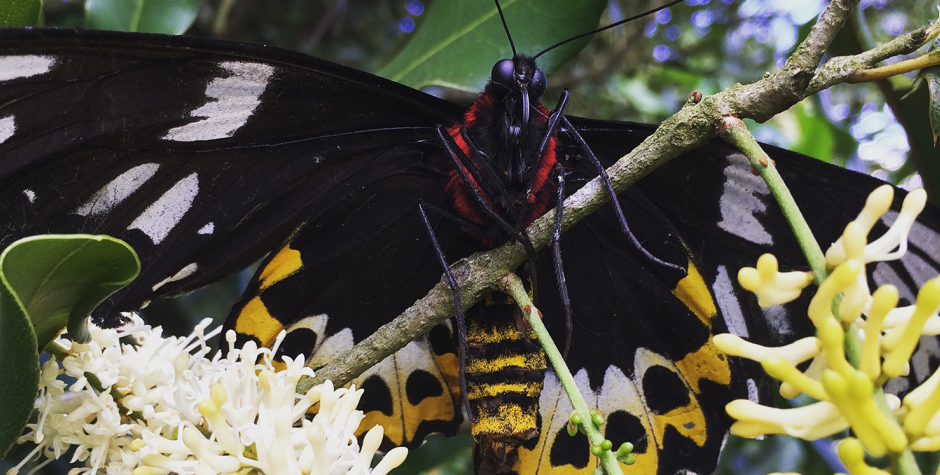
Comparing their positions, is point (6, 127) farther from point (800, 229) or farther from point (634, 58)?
point (634, 58)

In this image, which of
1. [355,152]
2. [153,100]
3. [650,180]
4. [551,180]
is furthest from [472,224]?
[153,100]

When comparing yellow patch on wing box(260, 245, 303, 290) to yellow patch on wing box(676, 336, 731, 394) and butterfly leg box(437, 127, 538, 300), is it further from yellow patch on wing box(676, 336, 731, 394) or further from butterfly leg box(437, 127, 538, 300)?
yellow patch on wing box(676, 336, 731, 394)

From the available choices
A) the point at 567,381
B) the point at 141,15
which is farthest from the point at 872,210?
the point at 141,15

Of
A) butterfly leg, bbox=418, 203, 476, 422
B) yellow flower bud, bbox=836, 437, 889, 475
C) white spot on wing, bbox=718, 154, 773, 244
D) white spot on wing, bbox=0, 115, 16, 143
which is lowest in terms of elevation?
yellow flower bud, bbox=836, 437, 889, 475

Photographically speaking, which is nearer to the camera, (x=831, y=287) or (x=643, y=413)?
(x=831, y=287)

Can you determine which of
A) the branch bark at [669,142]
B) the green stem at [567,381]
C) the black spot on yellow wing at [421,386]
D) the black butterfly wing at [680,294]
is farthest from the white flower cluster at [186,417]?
the black butterfly wing at [680,294]

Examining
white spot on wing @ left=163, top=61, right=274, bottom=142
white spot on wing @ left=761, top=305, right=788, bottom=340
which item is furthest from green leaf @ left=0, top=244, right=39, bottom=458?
white spot on wing @ left=761, top=305, right=788, bottom=340
